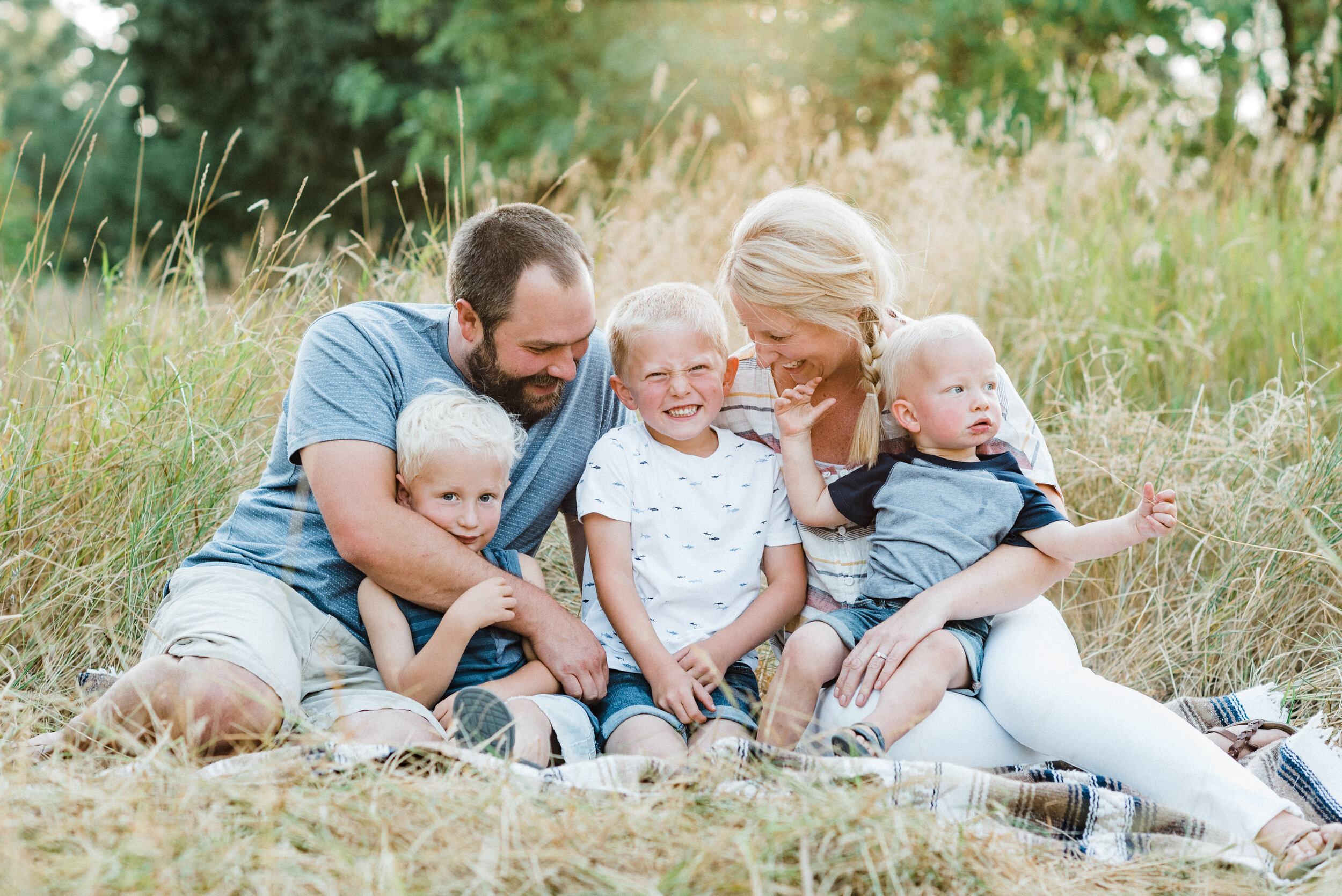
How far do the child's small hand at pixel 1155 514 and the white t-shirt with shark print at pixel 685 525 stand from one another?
0.79 m

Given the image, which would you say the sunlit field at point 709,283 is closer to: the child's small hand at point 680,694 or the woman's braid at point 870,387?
the child's small hand at point 680,694

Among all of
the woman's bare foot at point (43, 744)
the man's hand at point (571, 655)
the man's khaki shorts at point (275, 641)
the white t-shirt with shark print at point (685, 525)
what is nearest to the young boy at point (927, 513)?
the white t-shirt with shark print at point (685, 525)

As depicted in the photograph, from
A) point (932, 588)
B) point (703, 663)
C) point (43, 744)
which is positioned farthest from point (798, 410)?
point (43, 744)

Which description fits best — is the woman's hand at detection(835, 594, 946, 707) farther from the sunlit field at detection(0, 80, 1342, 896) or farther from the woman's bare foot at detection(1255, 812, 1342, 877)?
the woman's bare foot at detection(1255, 812, 1342, 877)

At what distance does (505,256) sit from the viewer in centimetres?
260

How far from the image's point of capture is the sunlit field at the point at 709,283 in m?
1.53

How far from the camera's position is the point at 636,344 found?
2488 millimetres

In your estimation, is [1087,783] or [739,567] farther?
[739,567]

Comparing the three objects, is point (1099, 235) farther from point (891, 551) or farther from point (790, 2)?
point (790, 2)

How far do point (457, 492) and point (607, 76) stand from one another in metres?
8.48

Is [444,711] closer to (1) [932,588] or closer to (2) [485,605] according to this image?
(2) [485,605]

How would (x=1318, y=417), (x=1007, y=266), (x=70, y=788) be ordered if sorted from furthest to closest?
(x=1007, y=266), (x=1318, y=417), (x=70, y=788)

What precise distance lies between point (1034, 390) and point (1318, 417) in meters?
0.88

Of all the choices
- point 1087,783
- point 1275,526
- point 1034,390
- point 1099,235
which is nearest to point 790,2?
point 1099,235
